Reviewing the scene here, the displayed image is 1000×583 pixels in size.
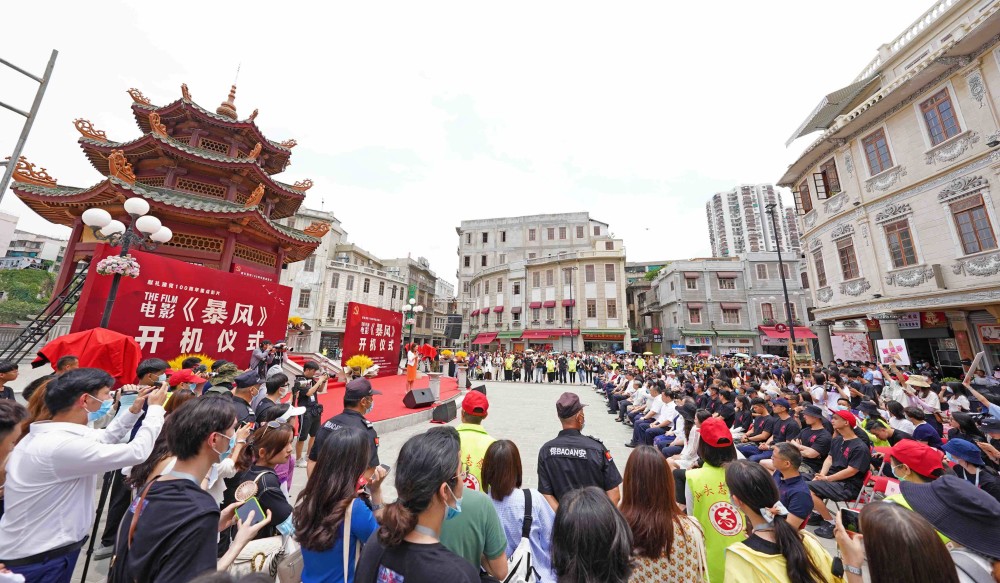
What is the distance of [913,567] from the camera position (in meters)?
1.44

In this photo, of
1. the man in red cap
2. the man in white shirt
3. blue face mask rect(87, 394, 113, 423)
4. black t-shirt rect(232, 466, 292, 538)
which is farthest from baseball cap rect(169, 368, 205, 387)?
the man in red cap

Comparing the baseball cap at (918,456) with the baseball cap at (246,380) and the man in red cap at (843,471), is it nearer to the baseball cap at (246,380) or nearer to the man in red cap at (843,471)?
the man in red cap at (843,471)

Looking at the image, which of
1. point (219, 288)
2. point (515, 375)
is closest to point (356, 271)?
point (515, 375)

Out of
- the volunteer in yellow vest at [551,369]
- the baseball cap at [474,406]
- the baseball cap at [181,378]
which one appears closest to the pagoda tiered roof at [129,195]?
the baseball cap at [181,378]

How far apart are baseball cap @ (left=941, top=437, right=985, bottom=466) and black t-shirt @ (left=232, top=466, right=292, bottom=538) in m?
5.87

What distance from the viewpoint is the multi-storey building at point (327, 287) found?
31.9m

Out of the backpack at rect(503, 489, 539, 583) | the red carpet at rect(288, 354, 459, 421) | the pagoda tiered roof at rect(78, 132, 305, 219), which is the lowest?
the red carpet at rect(288, 354, 459, 421)

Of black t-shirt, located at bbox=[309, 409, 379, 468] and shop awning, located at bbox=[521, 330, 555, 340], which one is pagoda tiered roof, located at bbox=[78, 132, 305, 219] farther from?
shop awning, located at bbox=[521, 330, 555, 340]

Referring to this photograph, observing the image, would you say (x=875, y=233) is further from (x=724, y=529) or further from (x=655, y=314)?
(x=655, y=314)

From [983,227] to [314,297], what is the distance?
38635mm

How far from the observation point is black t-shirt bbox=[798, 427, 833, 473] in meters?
4.97

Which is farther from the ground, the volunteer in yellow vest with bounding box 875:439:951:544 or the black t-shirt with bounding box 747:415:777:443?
the volunteer in yellow vest with bounding box 875:439:951:544

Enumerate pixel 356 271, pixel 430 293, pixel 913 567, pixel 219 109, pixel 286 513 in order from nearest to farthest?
pixel 913 567 → pixel 286 513 → pixel 219 109 → pixel 356 271 → pixel 430 293

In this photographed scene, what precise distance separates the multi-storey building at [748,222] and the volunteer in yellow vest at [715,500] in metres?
96.7
